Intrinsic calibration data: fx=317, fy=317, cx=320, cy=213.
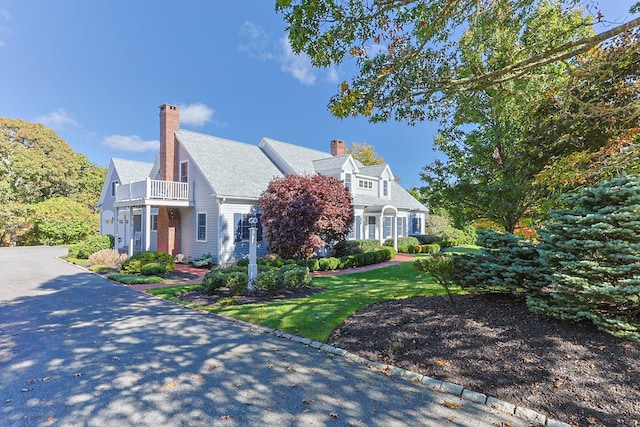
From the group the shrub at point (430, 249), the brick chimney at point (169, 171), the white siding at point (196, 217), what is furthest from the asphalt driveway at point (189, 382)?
the shrub at point (430, 249)

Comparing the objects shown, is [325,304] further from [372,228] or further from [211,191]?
[372,228]

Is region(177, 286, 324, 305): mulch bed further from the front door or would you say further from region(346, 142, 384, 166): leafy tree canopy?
region(346, 142, 384, 166): leafy tree canopy

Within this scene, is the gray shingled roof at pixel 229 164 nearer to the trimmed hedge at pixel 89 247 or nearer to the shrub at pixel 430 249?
the trimmed hedge at pixel 89 247

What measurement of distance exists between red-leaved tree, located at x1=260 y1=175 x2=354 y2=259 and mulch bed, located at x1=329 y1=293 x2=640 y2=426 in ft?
26.0

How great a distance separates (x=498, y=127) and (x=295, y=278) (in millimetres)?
8812

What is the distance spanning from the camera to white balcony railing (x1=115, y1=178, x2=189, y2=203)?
15.8 metres

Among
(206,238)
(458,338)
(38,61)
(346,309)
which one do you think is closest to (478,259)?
(458,338)

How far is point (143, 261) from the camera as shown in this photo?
13.8 metres

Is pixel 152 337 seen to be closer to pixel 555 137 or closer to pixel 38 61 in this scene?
pixel 555 137

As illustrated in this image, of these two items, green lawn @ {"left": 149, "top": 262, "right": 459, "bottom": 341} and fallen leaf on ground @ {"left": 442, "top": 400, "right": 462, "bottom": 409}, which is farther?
green lawn @ {"left": 149, "top": 262, "right": 459, "bottom": 341}

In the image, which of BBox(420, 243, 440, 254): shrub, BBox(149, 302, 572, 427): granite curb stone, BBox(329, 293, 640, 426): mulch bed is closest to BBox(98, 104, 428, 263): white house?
BBox(420, 243, 440, 254): shrub

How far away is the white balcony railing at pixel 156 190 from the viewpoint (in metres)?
15.8

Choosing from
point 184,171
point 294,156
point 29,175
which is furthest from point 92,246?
point 29,175

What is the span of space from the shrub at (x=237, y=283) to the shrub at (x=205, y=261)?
6.48m
